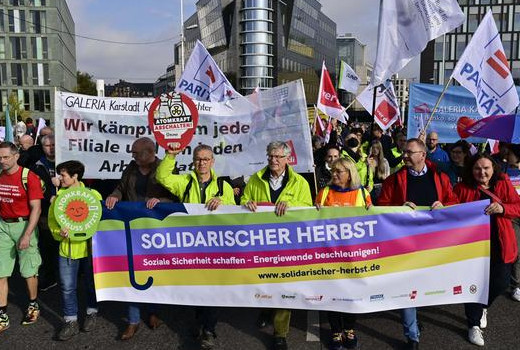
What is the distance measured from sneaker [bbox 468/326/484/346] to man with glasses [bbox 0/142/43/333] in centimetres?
410

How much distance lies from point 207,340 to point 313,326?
1.06m

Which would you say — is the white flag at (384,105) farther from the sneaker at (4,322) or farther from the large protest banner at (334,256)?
the sneaker at (4,322)

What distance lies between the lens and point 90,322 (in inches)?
178

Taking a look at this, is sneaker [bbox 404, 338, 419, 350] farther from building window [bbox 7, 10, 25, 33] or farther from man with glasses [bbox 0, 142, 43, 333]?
building window [bbox 7, 10, 25, 33]

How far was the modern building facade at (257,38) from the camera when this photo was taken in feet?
233

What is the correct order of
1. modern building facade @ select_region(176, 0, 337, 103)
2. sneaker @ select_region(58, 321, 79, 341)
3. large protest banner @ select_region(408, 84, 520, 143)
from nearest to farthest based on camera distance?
sneaker @ select_region(58, 321, 79, 341)
large protest banner @ select_region(408, 84, 520, 143)
modern building facade @ select_region(176, 0, 337, 103)

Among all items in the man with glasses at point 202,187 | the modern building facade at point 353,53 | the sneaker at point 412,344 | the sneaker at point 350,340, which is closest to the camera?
the sneaker at point 412,344

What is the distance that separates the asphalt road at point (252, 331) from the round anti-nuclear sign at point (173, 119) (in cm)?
182

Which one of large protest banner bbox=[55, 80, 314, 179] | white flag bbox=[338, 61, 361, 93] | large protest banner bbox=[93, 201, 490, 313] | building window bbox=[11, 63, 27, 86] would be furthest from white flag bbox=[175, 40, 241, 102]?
building window bbox=[11, 63, 27, 86]

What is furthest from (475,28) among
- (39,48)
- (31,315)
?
(31,315)

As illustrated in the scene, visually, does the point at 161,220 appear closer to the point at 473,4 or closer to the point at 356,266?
the point at 356,266

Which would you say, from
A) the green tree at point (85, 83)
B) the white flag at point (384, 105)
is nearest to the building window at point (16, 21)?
the green tree at point (85, 83)

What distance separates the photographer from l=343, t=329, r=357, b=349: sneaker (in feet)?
13.4

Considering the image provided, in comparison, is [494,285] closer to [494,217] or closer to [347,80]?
[494,217]
